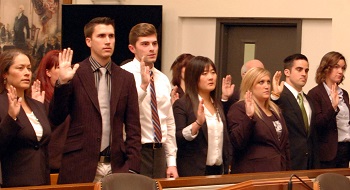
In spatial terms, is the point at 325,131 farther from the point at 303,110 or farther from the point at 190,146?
the point at 190,146

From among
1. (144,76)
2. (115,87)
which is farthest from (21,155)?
(144,76)

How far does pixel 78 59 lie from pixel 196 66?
12.4ft

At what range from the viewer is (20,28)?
9875 millimetres

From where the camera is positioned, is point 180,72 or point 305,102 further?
point 180,72

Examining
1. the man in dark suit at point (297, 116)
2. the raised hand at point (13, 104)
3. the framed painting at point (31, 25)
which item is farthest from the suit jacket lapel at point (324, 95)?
the framed painting at point (31, 25)

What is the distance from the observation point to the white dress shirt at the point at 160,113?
5.88 meters

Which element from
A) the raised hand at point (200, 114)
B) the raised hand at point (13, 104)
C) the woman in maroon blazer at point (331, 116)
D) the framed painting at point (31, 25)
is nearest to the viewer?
the raised hand at point (13, 104)

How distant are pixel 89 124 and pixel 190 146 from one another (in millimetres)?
1285

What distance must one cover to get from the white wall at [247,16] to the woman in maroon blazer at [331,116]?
1402 mm

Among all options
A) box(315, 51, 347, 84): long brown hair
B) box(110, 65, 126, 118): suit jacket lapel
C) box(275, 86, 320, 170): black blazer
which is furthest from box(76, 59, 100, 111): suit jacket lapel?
box(315, 51, 347, 84): long brown hair

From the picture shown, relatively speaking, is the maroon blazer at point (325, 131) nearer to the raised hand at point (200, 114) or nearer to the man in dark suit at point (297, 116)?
the man in dark suit at point (297, 116)

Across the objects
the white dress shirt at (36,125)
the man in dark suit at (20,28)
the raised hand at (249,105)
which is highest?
the man in dark suit at (20,28)

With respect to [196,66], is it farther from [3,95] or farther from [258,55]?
[258,55]

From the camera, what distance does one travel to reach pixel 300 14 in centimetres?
927
